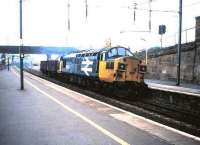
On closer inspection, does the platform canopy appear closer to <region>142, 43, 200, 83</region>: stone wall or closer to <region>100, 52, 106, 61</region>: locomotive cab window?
<region>142, 43, 200, 83</region>: stone wall

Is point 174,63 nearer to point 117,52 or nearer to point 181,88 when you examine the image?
point 181,88

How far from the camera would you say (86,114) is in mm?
14039

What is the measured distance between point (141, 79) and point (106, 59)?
2.49 meters

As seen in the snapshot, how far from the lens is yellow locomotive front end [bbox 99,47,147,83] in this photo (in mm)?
23156

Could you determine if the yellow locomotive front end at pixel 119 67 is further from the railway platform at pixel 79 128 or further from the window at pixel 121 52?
the railway platform at pixel 79 128

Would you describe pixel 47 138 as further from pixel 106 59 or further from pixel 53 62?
pixel 53 62

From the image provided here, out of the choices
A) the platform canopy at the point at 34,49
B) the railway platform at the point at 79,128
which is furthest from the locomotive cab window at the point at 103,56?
the platform canopy at the point at 34,49

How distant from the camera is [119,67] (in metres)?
23.0

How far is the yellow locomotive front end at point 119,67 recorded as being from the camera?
23.2 meters

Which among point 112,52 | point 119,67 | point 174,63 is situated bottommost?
point 119,67

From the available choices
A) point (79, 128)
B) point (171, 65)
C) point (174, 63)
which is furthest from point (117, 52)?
point (171, 65)

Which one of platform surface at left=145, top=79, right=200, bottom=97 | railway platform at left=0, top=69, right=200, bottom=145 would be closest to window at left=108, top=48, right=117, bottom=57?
platform surface at left=145, top=79, right=200, bottom=97

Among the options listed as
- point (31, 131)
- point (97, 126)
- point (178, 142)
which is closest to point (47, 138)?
point (31, 131)

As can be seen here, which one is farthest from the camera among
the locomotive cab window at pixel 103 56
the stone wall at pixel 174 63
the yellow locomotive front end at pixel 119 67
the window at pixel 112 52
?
the stone wall at pixel 174 63
